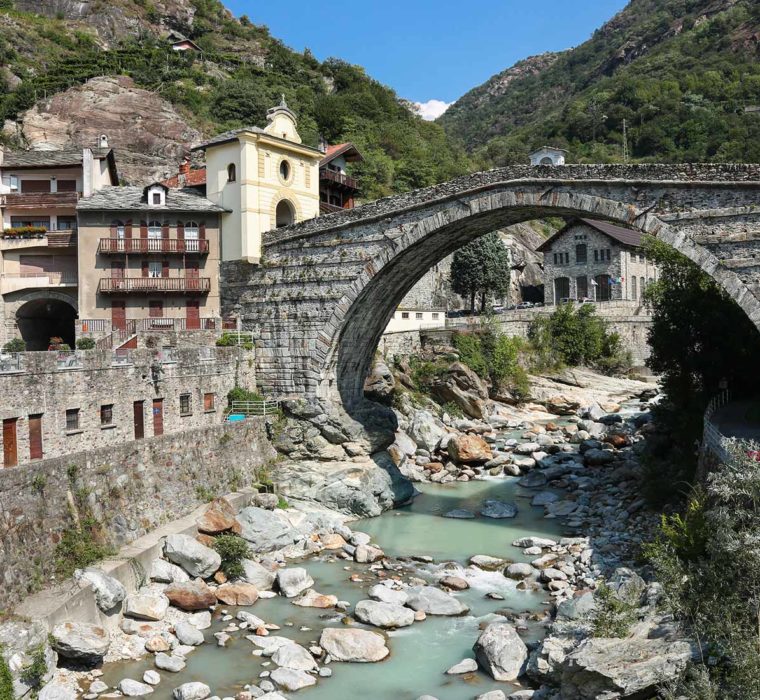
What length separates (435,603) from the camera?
16016 mm

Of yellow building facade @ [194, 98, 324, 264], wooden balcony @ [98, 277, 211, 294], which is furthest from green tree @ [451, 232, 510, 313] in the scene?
wooden balcony @ [98, 277, 211, 294]

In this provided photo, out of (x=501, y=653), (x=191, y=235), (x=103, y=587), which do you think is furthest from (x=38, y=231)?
(x=501, y=653)

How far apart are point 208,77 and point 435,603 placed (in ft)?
208

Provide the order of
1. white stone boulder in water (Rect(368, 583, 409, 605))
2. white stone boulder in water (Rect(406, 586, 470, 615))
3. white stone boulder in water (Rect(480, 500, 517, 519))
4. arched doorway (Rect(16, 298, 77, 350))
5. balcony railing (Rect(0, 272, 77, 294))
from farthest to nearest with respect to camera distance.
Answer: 1. arched doorway (Rect(16, 298, 77, 350))
2. balcony railing (Rect(0, 272, 77, 294))
3. white stone boulder in water (Rect(480, 500, 517, 519))
4. white stone boulder in water (Rect(368, 583, 409, 605))
5. white stone boulder in water (Rect(406, 586, 470, 615))

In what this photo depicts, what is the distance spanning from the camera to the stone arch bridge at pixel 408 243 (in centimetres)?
1866

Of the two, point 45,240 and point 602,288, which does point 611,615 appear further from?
point 602,288

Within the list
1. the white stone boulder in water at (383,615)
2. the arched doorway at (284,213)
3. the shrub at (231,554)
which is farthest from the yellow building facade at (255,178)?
the white stone boulder in water at (383,615)

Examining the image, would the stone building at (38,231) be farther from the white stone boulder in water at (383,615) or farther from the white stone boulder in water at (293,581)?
the white stone boulder in water at (383,615)

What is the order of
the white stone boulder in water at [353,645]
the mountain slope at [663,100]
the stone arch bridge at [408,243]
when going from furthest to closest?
the mountain slope at [663,100] → the stone arch bridge at [408,243] → the white stone boulder in water at [353,645]

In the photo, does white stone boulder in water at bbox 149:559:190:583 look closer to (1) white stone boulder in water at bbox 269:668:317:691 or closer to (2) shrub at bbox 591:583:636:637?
(1) white stone boulder in water at bbox 269:668:317:691

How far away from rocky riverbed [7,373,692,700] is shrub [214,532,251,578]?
0.64 feet

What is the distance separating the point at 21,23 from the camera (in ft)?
230

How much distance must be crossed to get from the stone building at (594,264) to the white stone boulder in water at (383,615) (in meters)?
40.7

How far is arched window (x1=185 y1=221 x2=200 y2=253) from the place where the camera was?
94.0ft
